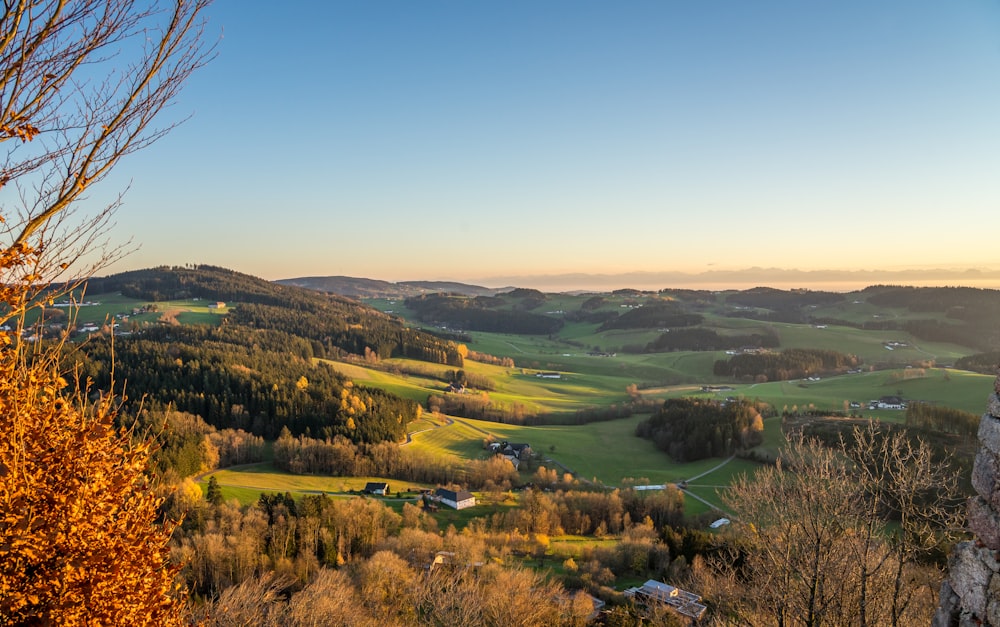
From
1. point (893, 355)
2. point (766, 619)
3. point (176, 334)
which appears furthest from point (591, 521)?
point (893, 355)

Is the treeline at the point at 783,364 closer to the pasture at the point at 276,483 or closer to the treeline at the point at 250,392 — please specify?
the treeline at the point at 250,392

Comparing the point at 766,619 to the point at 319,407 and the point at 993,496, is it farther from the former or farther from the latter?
the point at 319,407

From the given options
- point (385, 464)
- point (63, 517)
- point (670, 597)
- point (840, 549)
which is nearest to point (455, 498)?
point (385, 464)

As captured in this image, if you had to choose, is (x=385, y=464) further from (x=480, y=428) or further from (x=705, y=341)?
(x=705, y=341)

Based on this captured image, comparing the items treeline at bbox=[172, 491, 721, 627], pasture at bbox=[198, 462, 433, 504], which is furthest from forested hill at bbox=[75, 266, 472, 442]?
treeline at bbox=[172, 491, 721, 627]

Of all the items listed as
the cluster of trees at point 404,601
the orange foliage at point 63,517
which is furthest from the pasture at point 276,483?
the orange foliage at point 63,517

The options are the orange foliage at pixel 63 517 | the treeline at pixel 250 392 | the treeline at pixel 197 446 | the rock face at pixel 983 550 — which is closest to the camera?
the orange foliage at pixel 63 517
